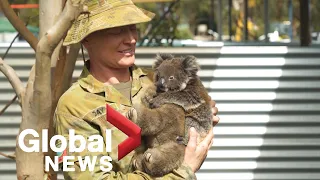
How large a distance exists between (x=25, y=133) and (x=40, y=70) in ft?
1.51

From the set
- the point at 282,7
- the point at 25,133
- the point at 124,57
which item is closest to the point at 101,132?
the point at 124,57

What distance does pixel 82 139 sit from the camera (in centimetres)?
319

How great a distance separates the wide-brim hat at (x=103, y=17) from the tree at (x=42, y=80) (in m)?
0.13

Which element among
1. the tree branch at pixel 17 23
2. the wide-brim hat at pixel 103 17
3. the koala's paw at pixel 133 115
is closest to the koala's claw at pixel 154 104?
the koala's paw at pixel 133 115

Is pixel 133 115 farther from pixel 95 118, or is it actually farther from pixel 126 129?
pixel 95 118

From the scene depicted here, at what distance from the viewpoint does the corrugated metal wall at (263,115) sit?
6.82 metres

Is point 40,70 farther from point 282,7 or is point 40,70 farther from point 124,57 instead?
point 282,7

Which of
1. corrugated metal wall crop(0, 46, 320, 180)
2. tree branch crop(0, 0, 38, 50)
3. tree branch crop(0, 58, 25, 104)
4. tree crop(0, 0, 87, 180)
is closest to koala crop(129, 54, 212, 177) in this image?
tree crop(0, 0, 87, 180)

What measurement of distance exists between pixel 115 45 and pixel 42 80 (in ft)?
1.18

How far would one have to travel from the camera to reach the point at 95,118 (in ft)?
10.6

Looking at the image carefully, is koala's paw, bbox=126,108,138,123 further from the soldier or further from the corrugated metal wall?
the corrugated metal wall

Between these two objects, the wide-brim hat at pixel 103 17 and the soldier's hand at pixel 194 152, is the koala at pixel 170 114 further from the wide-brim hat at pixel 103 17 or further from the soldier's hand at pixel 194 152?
the wide-brim hat at pixel 103 17

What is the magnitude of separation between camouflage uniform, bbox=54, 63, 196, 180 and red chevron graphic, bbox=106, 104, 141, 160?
14cm

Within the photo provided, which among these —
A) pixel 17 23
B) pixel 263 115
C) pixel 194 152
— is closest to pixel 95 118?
pixel 194 152
